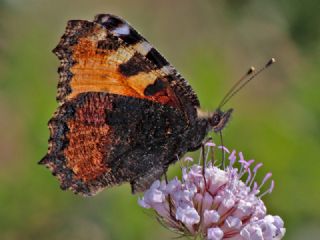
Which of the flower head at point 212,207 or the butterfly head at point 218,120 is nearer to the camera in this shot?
the flower head at point 212,207

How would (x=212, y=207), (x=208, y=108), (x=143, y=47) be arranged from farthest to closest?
(x=208, y=108) < (x=143, y=47) < (x=212, y=207)

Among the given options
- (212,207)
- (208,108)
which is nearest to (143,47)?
(212,207)

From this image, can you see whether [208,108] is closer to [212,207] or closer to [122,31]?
[122,31]

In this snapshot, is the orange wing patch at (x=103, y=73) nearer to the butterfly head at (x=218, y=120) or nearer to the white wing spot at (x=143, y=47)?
the white wing spot at (x=143, y=47)

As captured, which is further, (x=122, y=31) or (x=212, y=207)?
(x=122, y=31)

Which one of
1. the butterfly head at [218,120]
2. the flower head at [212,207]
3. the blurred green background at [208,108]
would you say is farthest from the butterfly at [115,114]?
the blurred green background at [208,108]

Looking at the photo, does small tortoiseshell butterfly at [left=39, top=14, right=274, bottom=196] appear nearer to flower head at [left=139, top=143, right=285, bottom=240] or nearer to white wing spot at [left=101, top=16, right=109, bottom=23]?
white wing spot at [left=101, top=16, right=109, bottom=23]
